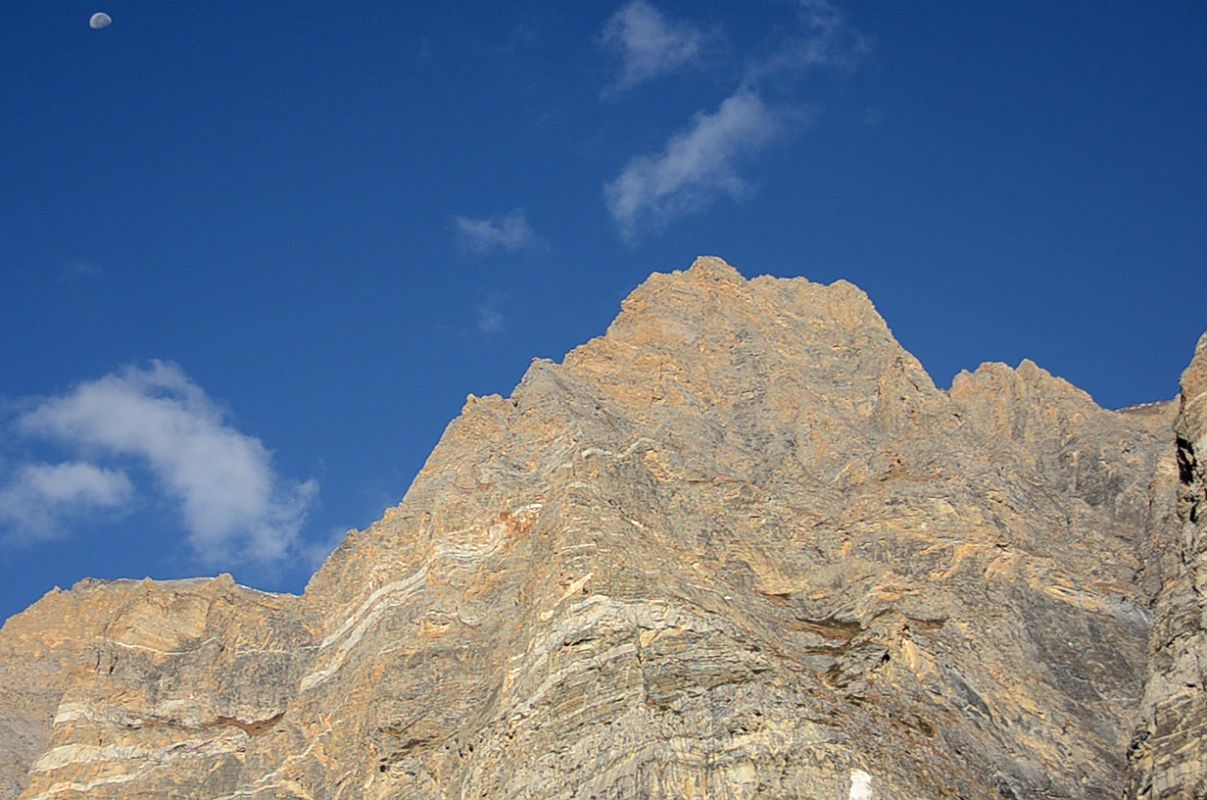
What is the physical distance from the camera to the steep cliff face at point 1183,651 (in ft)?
155

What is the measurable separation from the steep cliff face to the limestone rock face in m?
0.16

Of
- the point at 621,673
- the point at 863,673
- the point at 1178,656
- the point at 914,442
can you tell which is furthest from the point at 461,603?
the point at 1178,656

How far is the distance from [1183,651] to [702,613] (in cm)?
1637

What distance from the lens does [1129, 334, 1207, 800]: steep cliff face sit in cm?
4725

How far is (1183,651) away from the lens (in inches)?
2029

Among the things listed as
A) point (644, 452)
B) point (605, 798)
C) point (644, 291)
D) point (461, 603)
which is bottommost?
point (605, 798)

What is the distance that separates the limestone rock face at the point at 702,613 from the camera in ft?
168

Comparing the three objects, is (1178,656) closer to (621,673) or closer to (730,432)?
(621,673)

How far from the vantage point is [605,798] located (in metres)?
48.0

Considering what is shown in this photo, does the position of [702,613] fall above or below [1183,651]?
above

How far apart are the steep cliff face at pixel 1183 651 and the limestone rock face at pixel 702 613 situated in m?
0.16

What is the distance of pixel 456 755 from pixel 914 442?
2986 centimetres

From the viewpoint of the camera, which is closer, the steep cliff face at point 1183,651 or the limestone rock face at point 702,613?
the steep cliff face at point 1183,651

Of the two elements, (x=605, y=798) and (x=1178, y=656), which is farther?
(x=1178, y=656)
